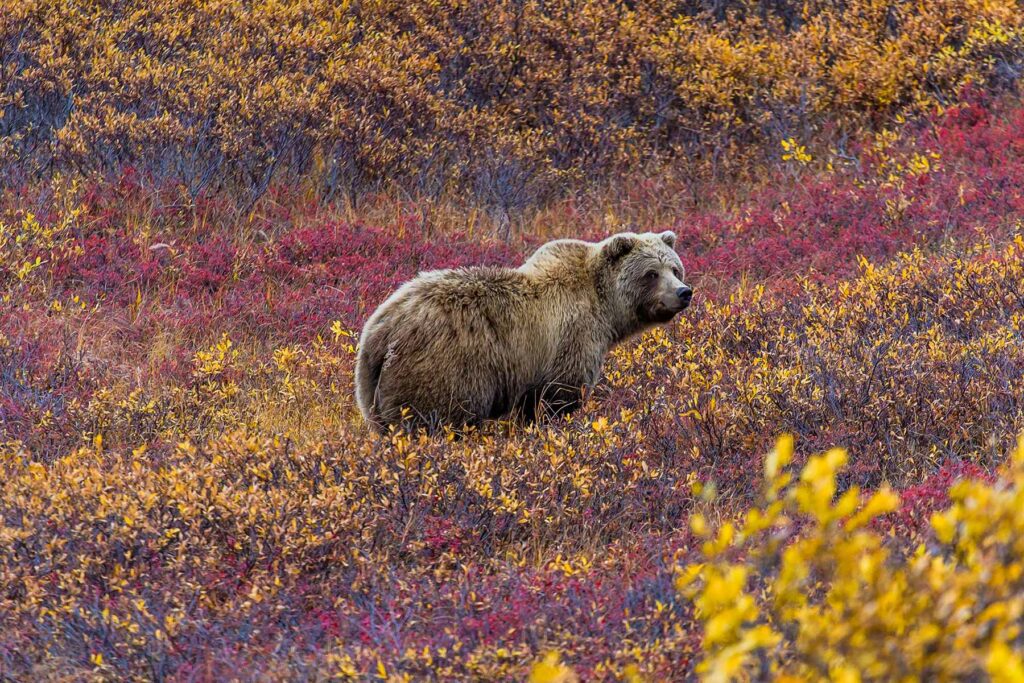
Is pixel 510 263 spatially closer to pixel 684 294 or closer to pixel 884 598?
pixel 684 294

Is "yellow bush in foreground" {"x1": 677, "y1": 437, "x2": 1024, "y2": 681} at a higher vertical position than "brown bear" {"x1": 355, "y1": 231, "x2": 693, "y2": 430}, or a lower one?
higher

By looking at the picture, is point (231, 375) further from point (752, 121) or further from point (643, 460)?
point (752, 121)

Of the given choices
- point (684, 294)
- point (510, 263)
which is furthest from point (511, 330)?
point (510, 263)

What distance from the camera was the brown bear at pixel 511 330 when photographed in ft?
20.2

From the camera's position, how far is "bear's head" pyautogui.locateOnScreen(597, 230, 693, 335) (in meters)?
7.08

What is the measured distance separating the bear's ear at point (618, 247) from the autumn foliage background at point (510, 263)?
813mm

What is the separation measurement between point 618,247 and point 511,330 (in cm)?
102

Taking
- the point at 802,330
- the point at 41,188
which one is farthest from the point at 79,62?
the point at 802,330

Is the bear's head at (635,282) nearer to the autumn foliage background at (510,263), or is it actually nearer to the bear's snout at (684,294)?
the bear's snout at (684,294)

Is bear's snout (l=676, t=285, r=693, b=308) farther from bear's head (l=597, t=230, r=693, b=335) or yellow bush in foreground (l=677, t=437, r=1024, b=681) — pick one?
yellow bush in foreground (l=677, t=437, r=1024, b=681)

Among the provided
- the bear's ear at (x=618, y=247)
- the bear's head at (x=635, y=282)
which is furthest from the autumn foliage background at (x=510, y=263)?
the bear's ear at (x=618, y=247)

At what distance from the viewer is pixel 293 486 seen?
17.3ft

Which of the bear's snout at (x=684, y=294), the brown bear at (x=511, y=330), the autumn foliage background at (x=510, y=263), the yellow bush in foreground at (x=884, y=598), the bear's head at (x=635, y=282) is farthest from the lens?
the bear's head at (x=635, y=282)

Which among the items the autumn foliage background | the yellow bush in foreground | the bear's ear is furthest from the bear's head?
the yellow bush in foreground
